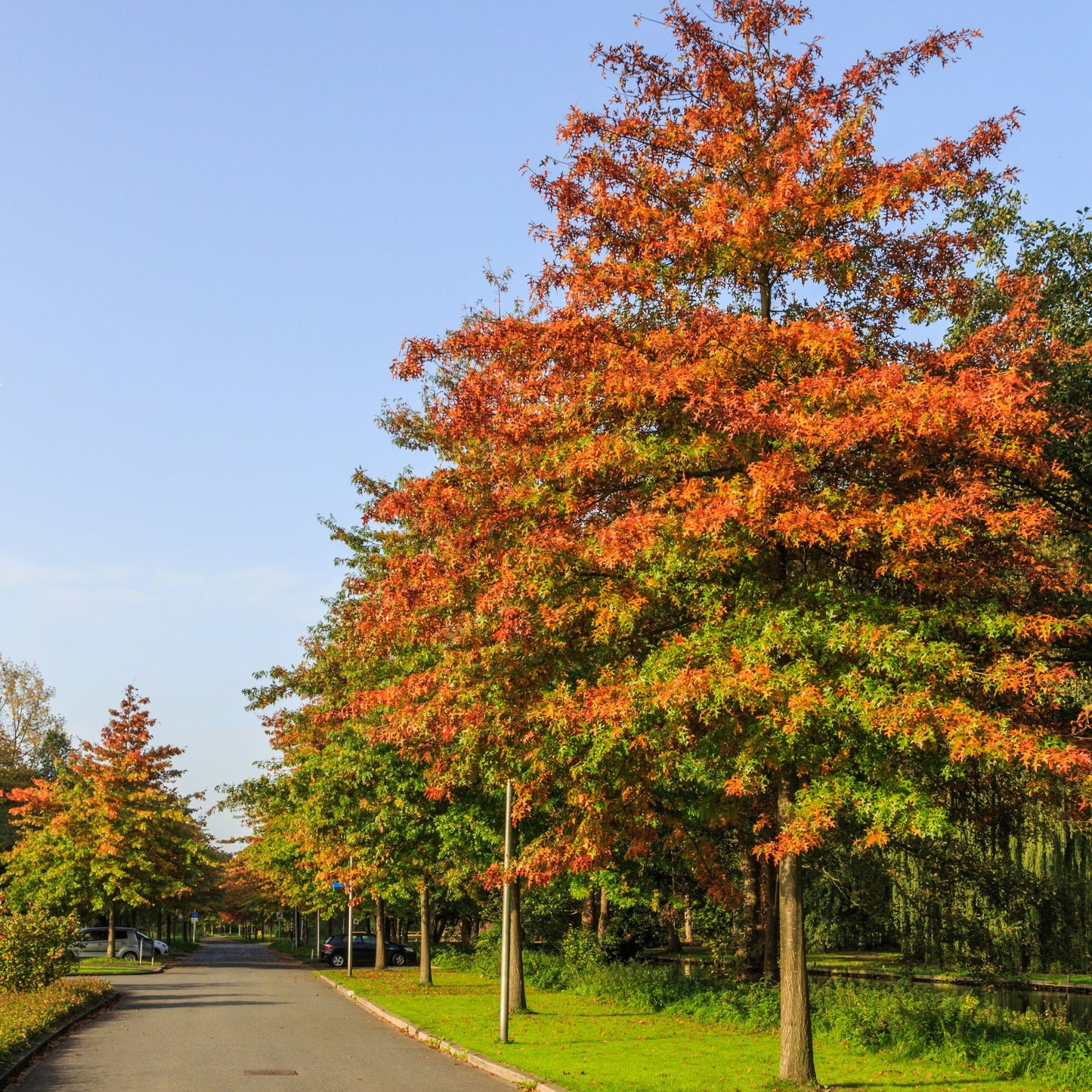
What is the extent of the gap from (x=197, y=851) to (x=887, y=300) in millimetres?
42960

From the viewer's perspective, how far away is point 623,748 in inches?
494

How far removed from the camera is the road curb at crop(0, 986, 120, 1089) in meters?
13.5

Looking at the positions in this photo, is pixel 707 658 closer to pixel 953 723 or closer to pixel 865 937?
pixel 953 723

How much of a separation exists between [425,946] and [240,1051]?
15.8 meters

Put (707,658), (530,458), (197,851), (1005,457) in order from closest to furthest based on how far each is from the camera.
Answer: (1005,457) < (707,658) < (530,458) < (197,851)

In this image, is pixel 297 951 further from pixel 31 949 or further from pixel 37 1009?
pixel 37 1009

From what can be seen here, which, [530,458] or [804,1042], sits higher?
[530,458]

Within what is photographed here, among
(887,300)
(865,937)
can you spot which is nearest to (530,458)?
(887,300)

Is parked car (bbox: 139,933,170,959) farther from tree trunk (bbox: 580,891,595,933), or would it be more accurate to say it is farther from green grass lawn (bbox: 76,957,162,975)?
tree trunk (bbox: 580,891,595,933)

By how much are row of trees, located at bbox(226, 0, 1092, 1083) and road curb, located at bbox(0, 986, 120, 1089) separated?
6005 millimetres

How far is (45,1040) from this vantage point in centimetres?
1691

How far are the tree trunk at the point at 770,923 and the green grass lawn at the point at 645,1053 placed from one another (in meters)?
4.60

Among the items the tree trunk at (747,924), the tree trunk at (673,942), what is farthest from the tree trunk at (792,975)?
the tree trunk at (673,942)

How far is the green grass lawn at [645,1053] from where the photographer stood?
12953 millimetres
